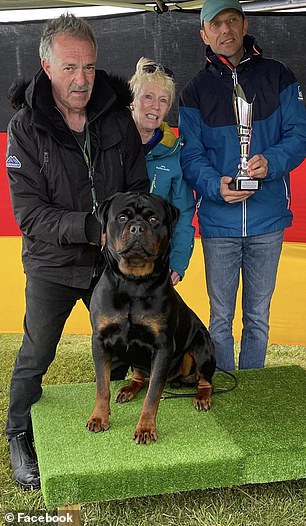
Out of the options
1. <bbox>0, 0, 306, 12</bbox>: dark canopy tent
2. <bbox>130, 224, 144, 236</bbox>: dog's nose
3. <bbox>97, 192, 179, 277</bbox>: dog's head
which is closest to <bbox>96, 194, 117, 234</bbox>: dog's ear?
<bbox>97, 192, 179, 277</bbox>: dog's head

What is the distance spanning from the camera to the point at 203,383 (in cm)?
279

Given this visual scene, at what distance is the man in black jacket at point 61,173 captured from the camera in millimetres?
2523

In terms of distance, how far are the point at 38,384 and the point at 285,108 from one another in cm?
163

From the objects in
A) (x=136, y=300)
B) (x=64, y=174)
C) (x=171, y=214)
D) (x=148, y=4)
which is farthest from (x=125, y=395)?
(x=148, y=4)

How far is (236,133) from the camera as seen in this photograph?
303 centimetres

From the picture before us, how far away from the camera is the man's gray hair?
98.8 inches

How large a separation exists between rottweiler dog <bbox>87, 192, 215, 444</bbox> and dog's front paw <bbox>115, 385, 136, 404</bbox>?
0.29 meters

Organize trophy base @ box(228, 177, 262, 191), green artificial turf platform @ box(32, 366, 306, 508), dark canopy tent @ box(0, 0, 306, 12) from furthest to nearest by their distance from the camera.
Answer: dark canopy tent @ box(0, 0, 306, 12)
trophy base @ box(228, 177, 262, 191)
green artificial turf platform @ box(32, 366, 306, 508)

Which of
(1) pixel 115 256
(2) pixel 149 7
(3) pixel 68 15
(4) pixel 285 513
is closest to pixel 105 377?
(1) pixel 115 256

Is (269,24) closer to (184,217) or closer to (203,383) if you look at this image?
(184,217)

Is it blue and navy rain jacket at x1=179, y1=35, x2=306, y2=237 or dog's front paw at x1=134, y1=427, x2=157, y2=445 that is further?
blue and navy rain jacket at x1=179, y1=35, x2=306, y2=237

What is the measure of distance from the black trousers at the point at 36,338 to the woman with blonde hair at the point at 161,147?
520 millimetres

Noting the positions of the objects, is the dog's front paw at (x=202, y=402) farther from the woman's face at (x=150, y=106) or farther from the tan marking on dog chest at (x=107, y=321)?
the woman's face at (x=150, y=106)

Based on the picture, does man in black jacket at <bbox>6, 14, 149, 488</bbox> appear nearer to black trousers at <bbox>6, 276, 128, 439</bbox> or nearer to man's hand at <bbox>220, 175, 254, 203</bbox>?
black trousers at <bbox>6, 276, 128, 439</bbox>
